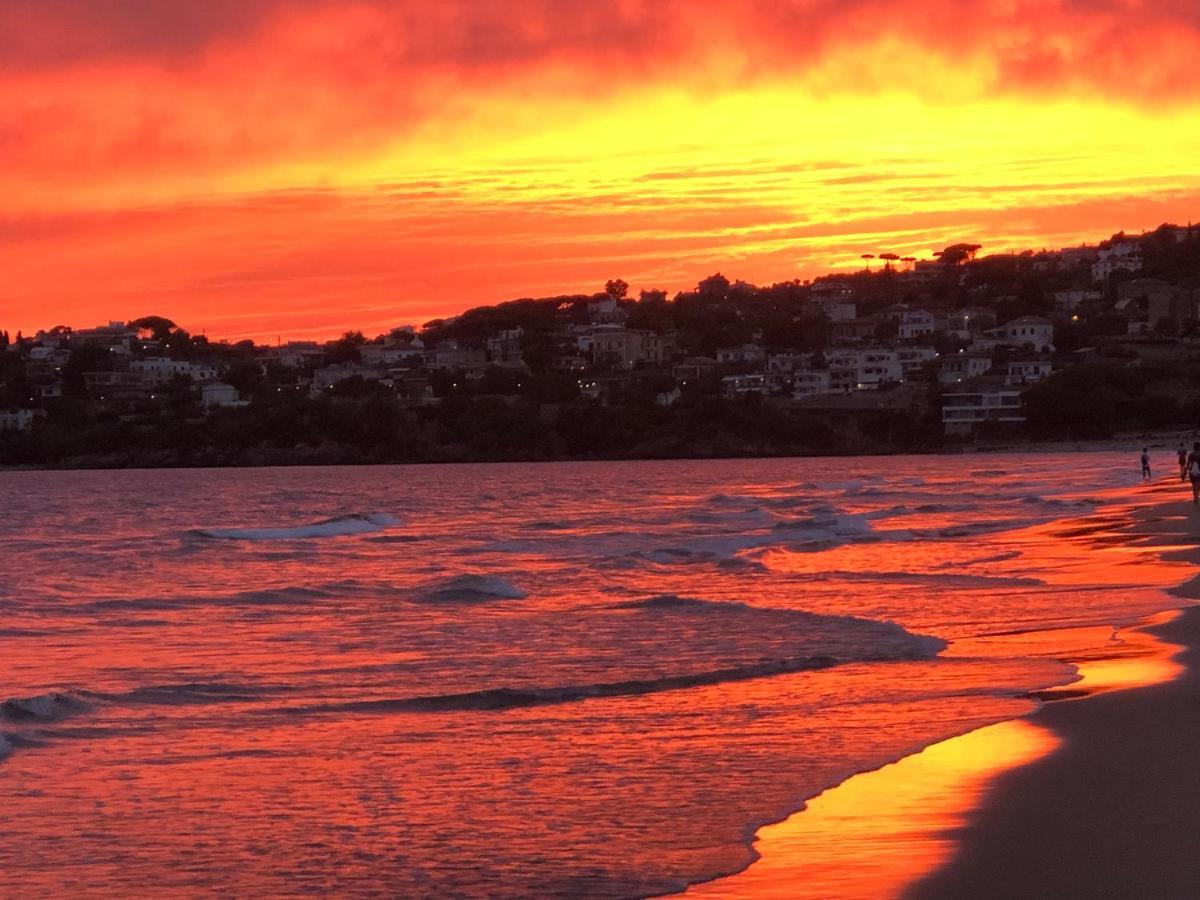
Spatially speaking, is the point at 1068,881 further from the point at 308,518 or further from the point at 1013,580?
the point at 308,518

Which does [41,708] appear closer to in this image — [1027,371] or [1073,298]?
[1027,371]

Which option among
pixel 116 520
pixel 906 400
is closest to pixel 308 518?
pixel 116 520

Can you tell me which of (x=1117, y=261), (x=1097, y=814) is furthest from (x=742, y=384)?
(x=1097, y=814)

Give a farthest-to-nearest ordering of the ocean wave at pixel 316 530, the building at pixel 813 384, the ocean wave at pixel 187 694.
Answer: the building at pixel 813 384
the ocean wave at pixel 316 530
the ocean wave at pixel 187 694

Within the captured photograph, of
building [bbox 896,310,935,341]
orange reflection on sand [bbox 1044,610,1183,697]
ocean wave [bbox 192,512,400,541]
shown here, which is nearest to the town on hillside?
building [bbox 896,310,935,341]

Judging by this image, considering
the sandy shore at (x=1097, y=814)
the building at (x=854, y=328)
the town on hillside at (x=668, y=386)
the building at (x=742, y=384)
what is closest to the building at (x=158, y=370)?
the town on hillside at (x=668, y=386)

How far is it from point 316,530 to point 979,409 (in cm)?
8514

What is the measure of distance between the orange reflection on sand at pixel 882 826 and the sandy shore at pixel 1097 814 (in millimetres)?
130

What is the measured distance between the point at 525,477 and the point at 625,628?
2859 inches

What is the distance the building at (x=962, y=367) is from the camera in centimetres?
12962

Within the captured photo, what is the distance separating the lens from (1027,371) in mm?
129625

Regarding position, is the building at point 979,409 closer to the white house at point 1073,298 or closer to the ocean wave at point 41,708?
the white house at point 1073,298

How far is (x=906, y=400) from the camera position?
417ft

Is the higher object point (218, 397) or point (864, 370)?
point (218, 397)
